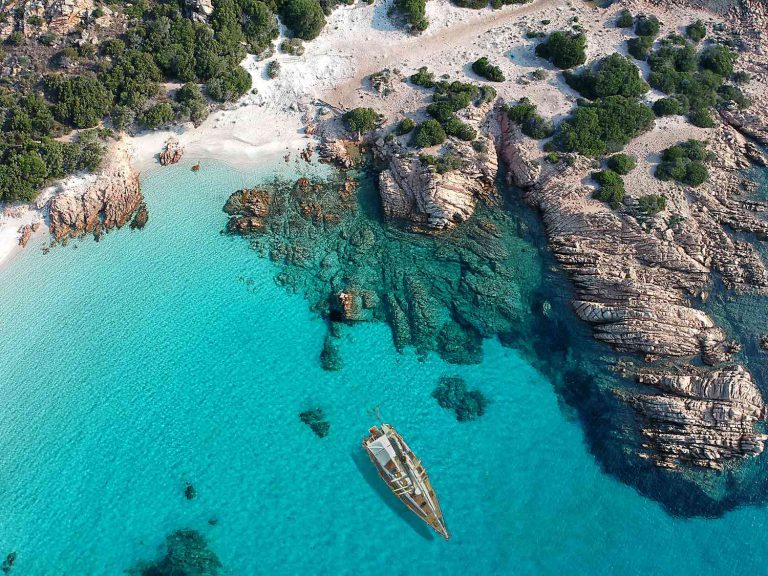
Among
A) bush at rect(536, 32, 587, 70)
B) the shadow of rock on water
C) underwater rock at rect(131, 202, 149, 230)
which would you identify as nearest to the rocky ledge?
bush at rect(536, 32, 587, 70)

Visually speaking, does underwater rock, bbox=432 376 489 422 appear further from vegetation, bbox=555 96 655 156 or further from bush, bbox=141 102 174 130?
bush, bbox=141 102 174 130

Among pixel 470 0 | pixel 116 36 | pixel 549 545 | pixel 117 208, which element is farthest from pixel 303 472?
pixel 470 0

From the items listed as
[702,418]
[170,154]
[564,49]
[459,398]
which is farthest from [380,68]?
[702,418]

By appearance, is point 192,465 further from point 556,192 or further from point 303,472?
point 556,192

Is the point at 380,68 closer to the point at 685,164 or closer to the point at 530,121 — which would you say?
the point at 530,121

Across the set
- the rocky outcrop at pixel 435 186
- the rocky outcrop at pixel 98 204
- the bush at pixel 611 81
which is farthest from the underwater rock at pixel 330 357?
the bush at pixel 611 81

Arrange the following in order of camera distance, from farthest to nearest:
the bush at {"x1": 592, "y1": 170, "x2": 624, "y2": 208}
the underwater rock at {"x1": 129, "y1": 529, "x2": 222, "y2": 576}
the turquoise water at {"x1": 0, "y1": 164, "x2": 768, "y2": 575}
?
the bush at {"x1": 592, "y1": 170, "x2": 624, "y2": 208} < the turquoise water at {"x1": 0, "y1": 164, "x2": 768, "y2": 575} < the underwater rock at {"x1": 129, "y1": 529, "x2": 222, "y2": 576}
